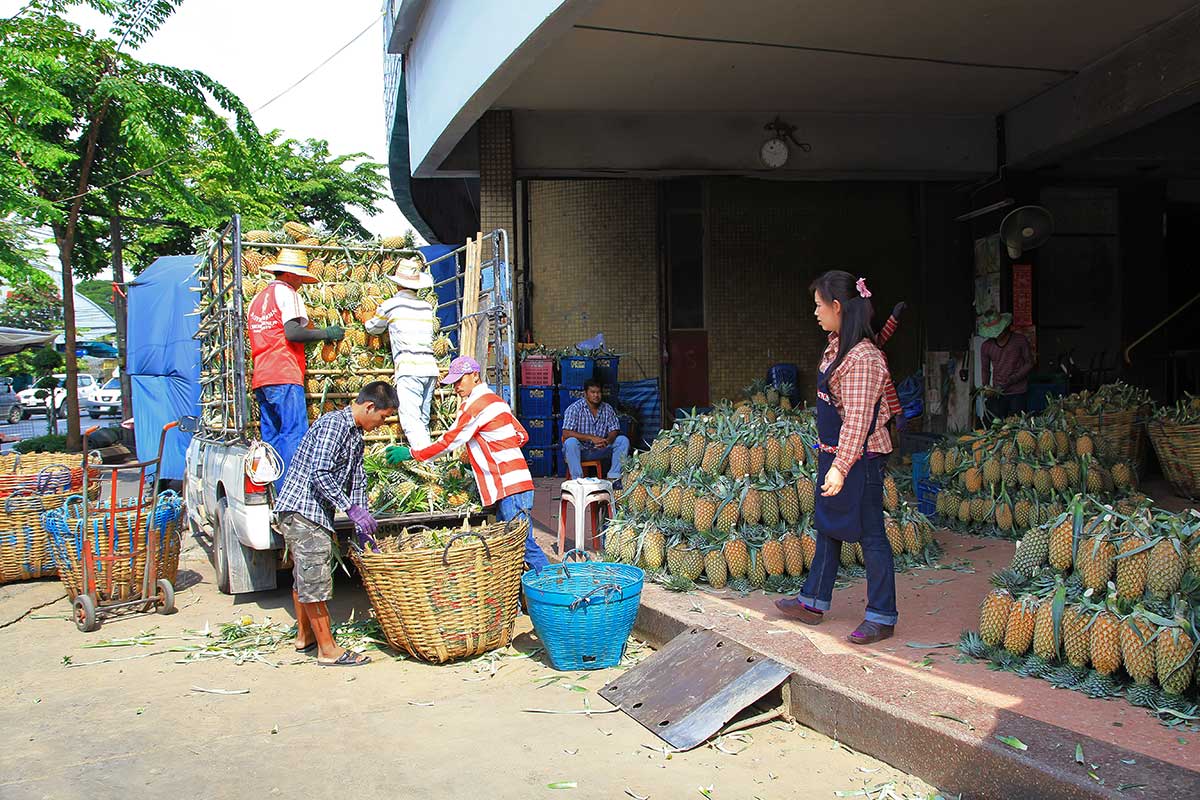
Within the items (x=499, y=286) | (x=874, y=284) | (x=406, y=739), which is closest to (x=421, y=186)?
(x=874, y=284)

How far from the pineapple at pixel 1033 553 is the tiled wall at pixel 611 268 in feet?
31.5

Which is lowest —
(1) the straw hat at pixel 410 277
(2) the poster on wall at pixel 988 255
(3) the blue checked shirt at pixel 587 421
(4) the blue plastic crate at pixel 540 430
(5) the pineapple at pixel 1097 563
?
(5) the pineapple at pixel 1097 563

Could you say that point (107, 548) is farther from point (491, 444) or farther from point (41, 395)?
point (41, 395)

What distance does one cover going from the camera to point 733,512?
21.4 ft

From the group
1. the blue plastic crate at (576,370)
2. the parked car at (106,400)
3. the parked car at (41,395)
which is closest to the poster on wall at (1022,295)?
the blue plastic crate at (576,370)

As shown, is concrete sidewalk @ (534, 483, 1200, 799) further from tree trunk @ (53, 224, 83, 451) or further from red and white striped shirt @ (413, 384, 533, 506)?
tree trunk @ (53, 224, 83, 451)

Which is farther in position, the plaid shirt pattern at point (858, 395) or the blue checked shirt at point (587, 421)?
the blue checked shirt at point (587, 421)

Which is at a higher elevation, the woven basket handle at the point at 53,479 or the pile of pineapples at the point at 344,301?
the pile of pineapples at the point at 344,301

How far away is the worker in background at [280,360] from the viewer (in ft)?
23.5

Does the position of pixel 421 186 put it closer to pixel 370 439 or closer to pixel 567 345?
pixel 567 345

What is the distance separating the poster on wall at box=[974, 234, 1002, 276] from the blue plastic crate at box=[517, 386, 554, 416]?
6.15 meters

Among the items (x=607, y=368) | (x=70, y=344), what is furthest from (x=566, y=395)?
(x=70, y=344)

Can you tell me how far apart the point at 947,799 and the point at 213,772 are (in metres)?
3.16

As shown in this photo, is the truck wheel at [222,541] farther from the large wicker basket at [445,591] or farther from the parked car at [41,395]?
the parked car at [41,395]
